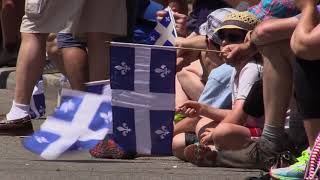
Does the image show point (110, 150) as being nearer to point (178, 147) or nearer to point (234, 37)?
point (178, 147)

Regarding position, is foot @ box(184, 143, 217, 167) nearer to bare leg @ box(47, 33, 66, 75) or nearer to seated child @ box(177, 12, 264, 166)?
seated child @ box(177, 12, 264, 166)

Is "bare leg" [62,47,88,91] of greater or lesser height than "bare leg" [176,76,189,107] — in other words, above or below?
above

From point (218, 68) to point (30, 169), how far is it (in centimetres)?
138

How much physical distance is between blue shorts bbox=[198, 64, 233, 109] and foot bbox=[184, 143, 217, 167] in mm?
455

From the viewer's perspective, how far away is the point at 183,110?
5.59 metres

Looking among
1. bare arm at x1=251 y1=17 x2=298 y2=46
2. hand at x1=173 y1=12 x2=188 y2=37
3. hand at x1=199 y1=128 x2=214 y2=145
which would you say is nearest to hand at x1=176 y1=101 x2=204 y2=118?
hand at x1=199 y1=128 x2=214 y2=145

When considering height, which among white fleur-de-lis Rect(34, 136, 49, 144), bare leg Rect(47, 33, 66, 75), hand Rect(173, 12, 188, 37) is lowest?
white fleur-de-lis Rect(34, 136, 49, 144)

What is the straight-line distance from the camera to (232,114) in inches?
213

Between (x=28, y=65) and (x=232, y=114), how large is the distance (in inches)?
57.4

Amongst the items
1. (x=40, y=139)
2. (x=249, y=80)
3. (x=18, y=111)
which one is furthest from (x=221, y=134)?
(x=18, y=111)

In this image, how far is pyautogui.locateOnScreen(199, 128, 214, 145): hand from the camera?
214 inches

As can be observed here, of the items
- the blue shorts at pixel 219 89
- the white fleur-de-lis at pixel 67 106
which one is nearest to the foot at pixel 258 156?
the blue shorts at pixel 219 89

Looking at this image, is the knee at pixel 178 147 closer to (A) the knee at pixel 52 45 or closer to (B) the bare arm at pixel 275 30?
(B) the bare arm at pixel 275 30

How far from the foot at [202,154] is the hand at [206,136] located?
0.19 ft
